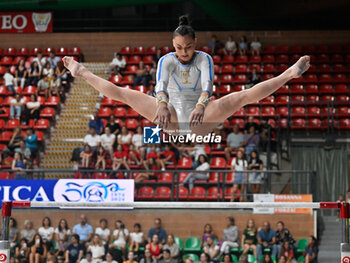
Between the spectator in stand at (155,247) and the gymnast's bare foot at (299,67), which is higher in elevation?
the gymnast's bare foot at (299,67)

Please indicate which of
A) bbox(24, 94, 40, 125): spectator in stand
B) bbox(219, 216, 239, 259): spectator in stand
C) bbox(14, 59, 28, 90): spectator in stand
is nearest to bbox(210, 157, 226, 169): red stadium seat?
bbox(219, 216, 239, 259): spectator in stand

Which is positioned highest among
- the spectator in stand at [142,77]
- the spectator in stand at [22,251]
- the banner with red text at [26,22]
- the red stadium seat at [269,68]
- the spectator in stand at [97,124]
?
the banner with red text at [26,22]

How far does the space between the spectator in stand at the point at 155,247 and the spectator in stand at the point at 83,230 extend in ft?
4.54

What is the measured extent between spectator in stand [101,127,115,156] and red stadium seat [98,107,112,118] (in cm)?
201

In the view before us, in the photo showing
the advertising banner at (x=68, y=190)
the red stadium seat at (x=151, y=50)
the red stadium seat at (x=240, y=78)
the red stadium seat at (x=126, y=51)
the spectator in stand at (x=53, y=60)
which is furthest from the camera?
the red stadium seat at (x=126, y=51)

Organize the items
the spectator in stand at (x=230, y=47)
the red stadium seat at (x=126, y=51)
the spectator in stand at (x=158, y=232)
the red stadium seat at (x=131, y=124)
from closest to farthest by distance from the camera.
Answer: the spectator in stand at (x=158, y=232) < the red stadium seat at (x=131, y=124) < the spectator in stand at (x=230, y=47) < the red stadium seat at (x=126, y=51)

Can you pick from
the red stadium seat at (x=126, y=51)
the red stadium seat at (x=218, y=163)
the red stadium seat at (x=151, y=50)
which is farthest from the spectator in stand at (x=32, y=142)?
the red stadium seat at (x=151, y=50)

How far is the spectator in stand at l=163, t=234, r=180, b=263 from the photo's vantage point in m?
12.5

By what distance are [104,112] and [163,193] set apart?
3272 mm

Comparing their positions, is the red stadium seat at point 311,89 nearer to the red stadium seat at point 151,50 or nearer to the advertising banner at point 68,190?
the red stadium seat at point 151,50

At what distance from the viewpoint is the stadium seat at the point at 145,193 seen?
13626 millimetres

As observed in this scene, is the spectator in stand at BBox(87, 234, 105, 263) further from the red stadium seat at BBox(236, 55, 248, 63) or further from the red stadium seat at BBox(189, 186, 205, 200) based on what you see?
the red stadium seat at BBox(236, 55, 248, 63)

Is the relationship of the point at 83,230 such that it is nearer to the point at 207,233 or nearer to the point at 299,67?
the point at 207,233

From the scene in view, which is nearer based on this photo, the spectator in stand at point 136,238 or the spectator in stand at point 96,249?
the spectator in stand at point 96,249
